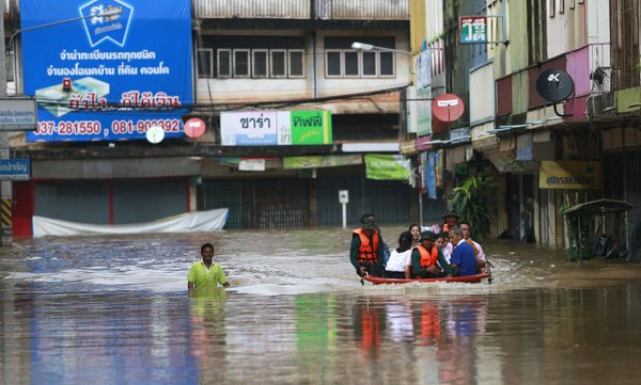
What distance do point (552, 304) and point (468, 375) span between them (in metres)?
6.53

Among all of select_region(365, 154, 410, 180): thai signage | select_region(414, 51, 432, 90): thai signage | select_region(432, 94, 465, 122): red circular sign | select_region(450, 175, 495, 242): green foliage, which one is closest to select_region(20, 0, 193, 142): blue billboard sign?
select_region(365, 154, 410, 180): thai signage

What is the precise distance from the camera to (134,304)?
1870 cm

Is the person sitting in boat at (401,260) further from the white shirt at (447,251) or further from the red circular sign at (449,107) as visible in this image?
the red circular sign at (449,107)

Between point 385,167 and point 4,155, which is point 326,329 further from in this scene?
point 385,167

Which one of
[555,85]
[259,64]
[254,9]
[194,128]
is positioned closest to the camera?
[555,85]

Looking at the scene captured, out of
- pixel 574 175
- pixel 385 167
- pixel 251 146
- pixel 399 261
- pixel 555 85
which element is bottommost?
pixel 399 261

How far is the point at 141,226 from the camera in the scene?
157 ft

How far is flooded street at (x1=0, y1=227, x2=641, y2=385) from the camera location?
1080 cm

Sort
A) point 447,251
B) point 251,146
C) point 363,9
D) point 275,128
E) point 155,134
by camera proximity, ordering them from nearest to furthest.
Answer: point 447,251
point 155,134
point 251,146
point 275,128
point 363,9

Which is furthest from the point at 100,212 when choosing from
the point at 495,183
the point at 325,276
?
the point at 325,276

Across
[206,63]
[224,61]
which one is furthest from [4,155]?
[224,61]

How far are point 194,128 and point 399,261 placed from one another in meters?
27.8

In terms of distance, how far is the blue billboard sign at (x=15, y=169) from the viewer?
1407 inches

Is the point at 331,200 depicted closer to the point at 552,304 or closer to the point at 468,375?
the point at 552,304
